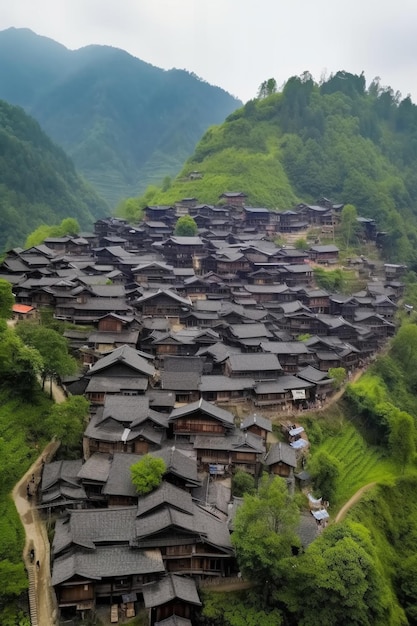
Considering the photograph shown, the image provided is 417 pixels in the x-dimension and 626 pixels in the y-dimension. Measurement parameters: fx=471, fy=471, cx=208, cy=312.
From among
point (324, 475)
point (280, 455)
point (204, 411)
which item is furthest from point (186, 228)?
point (324, 475)

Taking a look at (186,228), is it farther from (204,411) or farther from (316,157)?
(316,157)

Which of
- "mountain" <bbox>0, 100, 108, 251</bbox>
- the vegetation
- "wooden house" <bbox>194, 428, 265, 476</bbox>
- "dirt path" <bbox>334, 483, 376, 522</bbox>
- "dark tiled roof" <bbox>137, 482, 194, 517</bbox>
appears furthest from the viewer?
"mountain" <bbox>0, 100, 108, 251</bbox>

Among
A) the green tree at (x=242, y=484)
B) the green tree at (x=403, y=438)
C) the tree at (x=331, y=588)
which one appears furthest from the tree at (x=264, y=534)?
the green tree at (x=403, y=438)

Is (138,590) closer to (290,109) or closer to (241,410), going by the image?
(241,410)

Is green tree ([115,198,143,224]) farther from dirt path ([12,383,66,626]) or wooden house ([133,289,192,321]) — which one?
dirt path ([12,383,66,626])

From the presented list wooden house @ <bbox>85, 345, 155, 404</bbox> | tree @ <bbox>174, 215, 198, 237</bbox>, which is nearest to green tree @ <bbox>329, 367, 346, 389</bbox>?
wooden house @ <bbox>85, 345, 155, 404</bbox>
